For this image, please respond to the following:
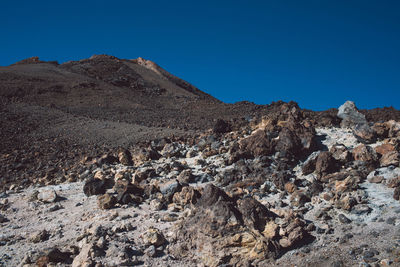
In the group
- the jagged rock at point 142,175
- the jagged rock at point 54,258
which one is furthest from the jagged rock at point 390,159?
the jagged rock at point 54,258

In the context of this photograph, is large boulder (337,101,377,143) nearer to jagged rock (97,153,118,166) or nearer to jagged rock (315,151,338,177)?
jagged rock (315,151,338,177)

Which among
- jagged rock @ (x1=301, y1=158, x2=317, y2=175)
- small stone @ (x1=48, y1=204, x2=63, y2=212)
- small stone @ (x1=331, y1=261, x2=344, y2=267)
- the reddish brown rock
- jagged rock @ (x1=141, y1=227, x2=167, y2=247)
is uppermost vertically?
the reddish brown rock

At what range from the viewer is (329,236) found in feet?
15.3

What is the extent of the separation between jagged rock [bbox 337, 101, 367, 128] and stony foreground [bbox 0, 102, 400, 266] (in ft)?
0.12

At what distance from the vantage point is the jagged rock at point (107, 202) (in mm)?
6199

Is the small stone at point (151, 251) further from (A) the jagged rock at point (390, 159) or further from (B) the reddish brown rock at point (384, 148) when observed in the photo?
(B) the reddish brown rock at point (384, 148)

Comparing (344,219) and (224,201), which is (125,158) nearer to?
(224,201)

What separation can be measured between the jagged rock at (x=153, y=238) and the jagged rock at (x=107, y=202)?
1.56 m

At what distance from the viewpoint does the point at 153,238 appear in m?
4.77

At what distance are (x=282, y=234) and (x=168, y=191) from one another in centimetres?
251

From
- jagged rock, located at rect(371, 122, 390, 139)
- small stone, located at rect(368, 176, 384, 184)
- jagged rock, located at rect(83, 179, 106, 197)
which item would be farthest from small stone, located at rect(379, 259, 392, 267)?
jagged rock, located at rect(83, 179, 106, 197)

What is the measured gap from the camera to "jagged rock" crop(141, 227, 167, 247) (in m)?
4.75

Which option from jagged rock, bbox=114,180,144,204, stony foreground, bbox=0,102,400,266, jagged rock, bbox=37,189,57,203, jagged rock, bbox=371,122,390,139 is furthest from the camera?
jagged rock, bbox=371,122,390,139

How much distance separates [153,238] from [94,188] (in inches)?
114
